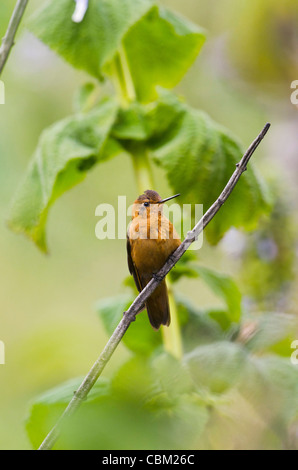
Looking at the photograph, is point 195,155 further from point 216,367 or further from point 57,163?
point 216,367

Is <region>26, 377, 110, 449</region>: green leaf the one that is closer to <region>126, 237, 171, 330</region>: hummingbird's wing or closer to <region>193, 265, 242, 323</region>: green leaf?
<region>126, 237, 171, 330</region>: hummingbird's wing

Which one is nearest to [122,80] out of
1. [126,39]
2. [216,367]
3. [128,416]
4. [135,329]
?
[126,39]

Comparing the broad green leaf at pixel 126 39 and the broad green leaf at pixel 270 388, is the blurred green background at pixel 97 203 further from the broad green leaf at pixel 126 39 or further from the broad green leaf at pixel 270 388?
the broad green leaf at pixel 270 388

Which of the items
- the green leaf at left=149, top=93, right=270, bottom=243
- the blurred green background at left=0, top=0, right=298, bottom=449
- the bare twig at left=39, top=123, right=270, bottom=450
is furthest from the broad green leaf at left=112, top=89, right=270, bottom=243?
the bare twig at left=39, top=123, right=270, bottom=450

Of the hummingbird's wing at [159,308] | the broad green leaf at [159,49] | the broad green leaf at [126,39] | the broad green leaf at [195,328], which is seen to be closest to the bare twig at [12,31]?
the broad green leaf at [126,39]

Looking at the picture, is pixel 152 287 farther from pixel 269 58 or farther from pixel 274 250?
pixel 269 58

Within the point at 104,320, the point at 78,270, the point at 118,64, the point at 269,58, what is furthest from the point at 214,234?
the point at 78,270

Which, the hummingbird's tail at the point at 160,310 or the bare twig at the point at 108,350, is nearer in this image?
the bare twig at the point at 108,350

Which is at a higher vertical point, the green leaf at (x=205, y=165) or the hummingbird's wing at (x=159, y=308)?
the green leaf at (x=205, y=165)
